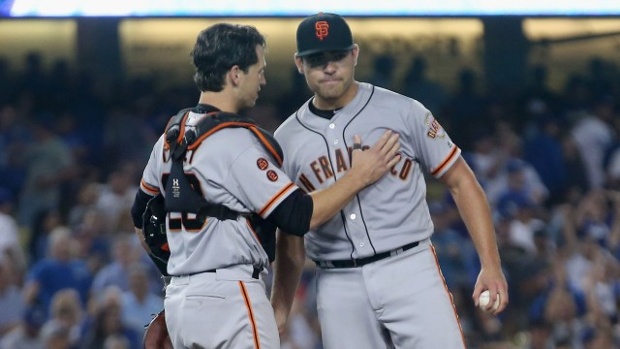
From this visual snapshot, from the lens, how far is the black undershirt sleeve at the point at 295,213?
3416 mm

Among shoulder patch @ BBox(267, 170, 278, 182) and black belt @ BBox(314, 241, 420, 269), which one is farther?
black belt @ BBox(314, 241, 420, 269)

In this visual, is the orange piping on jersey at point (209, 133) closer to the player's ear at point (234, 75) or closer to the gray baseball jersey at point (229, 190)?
the gray baseball jersey at point (229, 190)

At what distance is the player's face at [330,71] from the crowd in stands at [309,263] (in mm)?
3633

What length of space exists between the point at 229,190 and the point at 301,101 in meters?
6.66

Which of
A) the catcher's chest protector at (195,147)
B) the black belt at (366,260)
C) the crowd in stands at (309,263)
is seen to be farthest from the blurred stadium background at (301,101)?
the catcher's chest protector at (195,147)

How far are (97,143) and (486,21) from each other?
363cm

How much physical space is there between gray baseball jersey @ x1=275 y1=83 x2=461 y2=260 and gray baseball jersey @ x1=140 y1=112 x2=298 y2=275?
0.35 meters

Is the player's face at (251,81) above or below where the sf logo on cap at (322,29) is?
below

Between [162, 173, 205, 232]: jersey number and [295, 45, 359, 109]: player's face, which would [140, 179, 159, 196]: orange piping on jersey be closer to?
[162, 173, 205, 232]: jersey number

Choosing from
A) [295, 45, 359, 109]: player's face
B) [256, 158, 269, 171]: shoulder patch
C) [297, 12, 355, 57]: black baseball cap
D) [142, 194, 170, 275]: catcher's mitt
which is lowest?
[142, 194, 170, 275]: catcher's mitt

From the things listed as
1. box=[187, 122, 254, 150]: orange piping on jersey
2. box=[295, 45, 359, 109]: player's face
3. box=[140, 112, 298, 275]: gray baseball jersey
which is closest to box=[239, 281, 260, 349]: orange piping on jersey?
box=[140, 112, 298, 275]: gray baseball jersey

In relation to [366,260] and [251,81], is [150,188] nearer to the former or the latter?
[251,81]

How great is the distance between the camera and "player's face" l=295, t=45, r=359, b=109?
3.70 meters

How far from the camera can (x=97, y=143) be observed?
29.4ft
